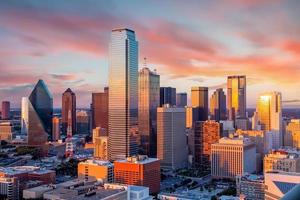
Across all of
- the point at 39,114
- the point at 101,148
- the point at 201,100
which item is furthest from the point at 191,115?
the point at 39,114

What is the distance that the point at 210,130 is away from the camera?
58.8 feet

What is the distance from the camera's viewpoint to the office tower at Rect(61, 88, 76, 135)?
95.4ft

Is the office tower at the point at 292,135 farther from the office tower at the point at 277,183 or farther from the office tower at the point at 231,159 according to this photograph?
the office tower at the point at 277,183

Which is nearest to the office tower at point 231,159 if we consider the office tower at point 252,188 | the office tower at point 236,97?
the office tower at point 252,188

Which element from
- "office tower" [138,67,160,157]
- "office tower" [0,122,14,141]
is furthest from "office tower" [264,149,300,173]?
"office tower" [0,122,14,141]

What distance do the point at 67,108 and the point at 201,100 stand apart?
1023 centimetres

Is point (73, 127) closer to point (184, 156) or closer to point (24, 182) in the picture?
point (184, 156)

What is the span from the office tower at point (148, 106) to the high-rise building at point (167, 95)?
292 centimetres

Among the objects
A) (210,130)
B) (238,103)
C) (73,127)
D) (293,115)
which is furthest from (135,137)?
(293,115)

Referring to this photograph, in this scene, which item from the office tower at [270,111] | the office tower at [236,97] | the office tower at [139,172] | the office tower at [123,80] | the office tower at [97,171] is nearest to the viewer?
the office tower at [139,172]

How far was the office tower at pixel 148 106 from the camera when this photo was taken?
19.6 m

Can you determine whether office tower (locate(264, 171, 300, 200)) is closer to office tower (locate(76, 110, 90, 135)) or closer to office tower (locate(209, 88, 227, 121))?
office tower (locate(209, 88, 227, 121))

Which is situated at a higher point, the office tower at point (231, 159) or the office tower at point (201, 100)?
the office tower at point (201, 100)

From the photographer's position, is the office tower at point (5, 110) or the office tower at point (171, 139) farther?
the office tower at point (5, 110)
